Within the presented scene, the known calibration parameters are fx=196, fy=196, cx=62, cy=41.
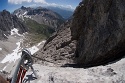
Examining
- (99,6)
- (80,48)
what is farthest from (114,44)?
(80,48)

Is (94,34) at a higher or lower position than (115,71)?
higher

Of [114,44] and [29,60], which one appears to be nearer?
[29,60]

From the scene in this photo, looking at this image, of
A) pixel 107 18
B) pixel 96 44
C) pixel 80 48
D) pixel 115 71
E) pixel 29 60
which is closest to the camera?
pixel 29 60

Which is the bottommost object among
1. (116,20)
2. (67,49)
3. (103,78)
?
(67,49)

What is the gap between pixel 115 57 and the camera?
2166 cm

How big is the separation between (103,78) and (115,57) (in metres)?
6.46

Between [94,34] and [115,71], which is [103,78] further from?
[94,34]

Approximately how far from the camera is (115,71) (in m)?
16.5

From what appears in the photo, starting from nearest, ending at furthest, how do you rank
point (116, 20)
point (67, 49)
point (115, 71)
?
point (115, 71)
point (116, 20)
point (67, 49)

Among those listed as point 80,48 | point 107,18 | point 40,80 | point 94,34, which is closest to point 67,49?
point 80,48

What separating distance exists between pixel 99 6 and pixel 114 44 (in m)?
6.63

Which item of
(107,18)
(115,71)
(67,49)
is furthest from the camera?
(67,49)

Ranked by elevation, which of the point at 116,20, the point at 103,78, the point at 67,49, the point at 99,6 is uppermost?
the point at 99,6

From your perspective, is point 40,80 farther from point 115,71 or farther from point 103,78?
point 115,71
